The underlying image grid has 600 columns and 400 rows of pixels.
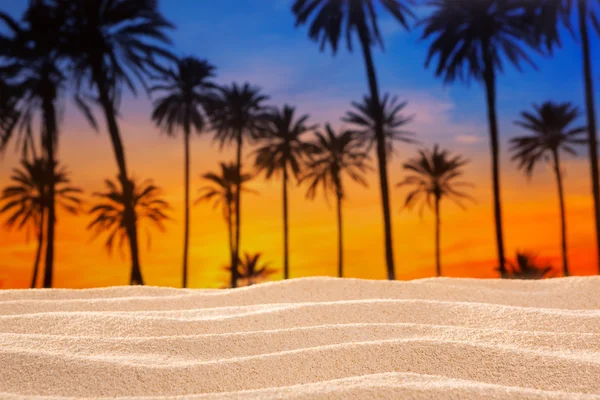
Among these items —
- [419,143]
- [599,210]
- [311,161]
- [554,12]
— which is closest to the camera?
[599,210]

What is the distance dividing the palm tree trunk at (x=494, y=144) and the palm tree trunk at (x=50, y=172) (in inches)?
618

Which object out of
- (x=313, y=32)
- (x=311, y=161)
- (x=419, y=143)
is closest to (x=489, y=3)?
(x=313, y=32)

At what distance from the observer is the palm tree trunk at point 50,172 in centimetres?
2134

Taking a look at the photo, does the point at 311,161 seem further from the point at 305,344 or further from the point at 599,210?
the point at 305,344

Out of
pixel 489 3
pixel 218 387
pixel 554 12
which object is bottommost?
pixel 218 387

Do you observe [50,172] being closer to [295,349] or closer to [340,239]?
[295,349]

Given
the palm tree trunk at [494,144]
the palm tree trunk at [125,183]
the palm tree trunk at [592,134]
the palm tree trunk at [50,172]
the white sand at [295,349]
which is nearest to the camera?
the white sand at [295,349]

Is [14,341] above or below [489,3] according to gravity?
below

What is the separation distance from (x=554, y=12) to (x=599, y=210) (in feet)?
23.3

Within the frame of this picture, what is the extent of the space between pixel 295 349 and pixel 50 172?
70.1ft

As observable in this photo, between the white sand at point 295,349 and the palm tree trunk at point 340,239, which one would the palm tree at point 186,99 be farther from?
the white sand at point 295,349

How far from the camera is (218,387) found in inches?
90.0

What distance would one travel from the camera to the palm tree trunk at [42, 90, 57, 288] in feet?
70.0

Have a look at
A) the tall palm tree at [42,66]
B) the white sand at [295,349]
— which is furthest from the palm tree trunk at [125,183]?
the white sand at [295,349]
